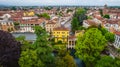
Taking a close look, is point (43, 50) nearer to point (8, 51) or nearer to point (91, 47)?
point (8, 51)

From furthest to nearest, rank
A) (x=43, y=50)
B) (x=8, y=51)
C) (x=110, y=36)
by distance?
(x=110, y=36) → (x=43, y=50) → (x=8, y=51)

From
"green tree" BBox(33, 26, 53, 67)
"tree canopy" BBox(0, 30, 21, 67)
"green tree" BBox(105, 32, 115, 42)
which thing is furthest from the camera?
"green tree" BBox(105, 32, 115, 42)

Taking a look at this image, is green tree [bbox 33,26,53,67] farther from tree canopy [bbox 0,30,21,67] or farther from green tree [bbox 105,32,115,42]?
green tree [bbox 105,32,115,42]

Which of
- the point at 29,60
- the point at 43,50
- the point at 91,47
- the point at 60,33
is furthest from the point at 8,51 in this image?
the point at 60,33

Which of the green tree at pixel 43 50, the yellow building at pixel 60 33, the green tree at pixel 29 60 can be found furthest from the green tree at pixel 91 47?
the yellow building at pixel 60 33

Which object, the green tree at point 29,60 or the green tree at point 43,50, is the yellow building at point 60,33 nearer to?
the green tree at point 43,50

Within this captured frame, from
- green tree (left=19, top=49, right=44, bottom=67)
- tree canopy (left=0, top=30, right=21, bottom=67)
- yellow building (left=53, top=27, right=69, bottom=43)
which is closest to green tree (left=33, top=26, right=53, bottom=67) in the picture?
green tree (left=19, top=49, right=44, bottom=67)

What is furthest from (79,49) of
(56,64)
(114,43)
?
(114,43)

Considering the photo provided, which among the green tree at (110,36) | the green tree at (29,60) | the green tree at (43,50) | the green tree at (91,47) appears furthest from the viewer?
the green tree at (110,36)

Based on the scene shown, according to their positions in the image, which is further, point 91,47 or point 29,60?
point 91,47

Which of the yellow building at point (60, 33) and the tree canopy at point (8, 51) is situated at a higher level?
the tree canopy at point (8, 51)

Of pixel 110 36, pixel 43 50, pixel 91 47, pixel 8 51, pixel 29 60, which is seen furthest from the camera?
pixel 110 36
